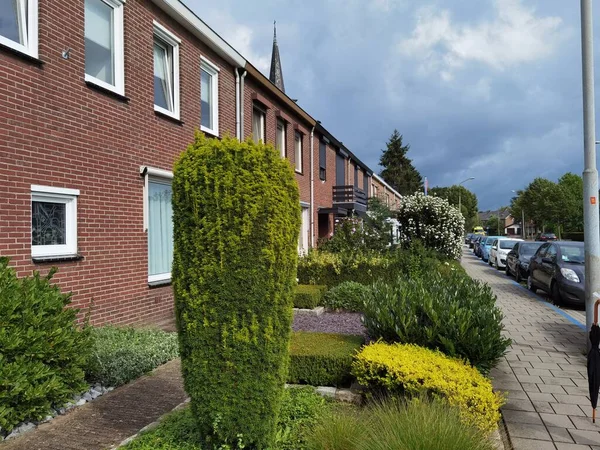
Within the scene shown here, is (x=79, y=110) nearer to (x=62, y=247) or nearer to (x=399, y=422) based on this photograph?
(x=62, y=247)

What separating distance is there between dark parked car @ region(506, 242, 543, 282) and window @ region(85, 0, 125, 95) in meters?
14.5

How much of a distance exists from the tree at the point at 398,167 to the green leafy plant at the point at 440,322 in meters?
56.0

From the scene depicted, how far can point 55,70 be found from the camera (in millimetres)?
6102

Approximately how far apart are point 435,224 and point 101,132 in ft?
38.9

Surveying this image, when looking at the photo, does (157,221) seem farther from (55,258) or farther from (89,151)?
(55,258)

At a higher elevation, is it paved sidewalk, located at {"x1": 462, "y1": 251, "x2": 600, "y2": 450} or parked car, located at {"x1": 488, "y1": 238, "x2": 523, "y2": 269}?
parked car, located at {"x1": 488, "y1": 238, "x2": 523, "y2": 269}

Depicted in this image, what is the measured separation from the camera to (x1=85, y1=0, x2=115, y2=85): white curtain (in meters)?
6.95

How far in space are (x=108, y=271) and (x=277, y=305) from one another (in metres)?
4.99

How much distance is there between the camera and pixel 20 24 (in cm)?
577

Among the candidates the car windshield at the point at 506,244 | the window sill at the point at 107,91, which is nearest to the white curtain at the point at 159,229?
the window sill at the point at 107,91

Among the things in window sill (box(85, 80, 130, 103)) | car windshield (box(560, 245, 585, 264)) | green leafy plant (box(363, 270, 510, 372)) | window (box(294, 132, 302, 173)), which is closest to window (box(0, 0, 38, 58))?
window sill (box(85, 80, 130, 103))

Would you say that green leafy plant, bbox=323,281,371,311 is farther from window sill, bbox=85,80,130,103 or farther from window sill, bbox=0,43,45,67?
window sill, bbox=0,43,45,67

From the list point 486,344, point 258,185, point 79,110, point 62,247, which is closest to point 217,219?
point 258,185

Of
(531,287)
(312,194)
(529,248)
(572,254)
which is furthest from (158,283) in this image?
(529,248)
